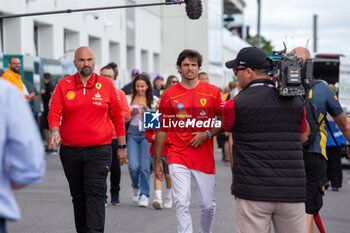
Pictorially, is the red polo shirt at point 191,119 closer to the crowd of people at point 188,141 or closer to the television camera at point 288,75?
the crowd of people at point 188,141

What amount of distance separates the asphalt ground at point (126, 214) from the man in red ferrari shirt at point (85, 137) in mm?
1567

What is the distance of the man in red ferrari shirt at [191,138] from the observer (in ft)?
21.7

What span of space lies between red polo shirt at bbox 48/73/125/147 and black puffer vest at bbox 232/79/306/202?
228cm

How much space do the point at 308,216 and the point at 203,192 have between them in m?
1.06

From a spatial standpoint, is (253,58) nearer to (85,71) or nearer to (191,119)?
(191,119)

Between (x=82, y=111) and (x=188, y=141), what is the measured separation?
1074 millimetres

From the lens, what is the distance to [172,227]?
8469 millimetres

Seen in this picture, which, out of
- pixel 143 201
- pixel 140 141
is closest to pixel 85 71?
pixel 140 141

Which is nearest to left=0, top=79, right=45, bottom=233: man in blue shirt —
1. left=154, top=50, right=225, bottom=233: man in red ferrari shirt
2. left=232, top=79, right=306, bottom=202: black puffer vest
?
left=232, top=79, right=306, bottom=202: black puffer vest

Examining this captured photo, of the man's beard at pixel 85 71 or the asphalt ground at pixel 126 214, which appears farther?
the asphalt ground at pixel 126 214

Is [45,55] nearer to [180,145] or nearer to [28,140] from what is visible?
[180,145]

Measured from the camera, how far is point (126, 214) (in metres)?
9.49

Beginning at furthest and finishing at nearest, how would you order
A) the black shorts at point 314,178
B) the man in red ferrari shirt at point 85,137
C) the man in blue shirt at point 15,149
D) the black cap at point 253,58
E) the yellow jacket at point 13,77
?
1. the yellow jacket at point 13,77
2. the man in red ferrari shirt at point 85,137
3. the black shorts at point 314,178
4. the black cap at point 253,58
5. the man in blue shirt at point 15,149

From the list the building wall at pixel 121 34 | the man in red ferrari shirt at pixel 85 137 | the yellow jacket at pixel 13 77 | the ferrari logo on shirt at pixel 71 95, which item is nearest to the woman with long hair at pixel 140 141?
the man in red ferrari shirt at pixel 85 137
